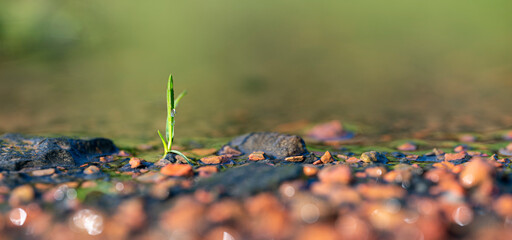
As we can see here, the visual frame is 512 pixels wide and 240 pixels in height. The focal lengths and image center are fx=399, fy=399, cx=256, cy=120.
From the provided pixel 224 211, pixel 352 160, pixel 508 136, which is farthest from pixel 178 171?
pixel 508 136

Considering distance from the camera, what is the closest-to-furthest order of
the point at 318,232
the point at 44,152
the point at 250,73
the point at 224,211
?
the point at 318,232
the point at 224,211
the point at 44,152
the point at 250,73

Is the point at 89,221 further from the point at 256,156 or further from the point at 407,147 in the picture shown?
the point at 407,147

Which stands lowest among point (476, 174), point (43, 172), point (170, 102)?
point (476, 174)

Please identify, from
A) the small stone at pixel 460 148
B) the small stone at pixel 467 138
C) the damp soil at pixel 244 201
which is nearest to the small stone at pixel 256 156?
the damp soil at pixel 244 201

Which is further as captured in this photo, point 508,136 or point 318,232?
point 508,136

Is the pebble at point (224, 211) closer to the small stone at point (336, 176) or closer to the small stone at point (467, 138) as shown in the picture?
the small stone at point (336, 176)

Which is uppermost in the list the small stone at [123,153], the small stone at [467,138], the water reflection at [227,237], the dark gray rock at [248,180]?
the dark gray rock at [248,180]

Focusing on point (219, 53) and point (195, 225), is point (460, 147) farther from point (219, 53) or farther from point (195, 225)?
point (219, 53)
